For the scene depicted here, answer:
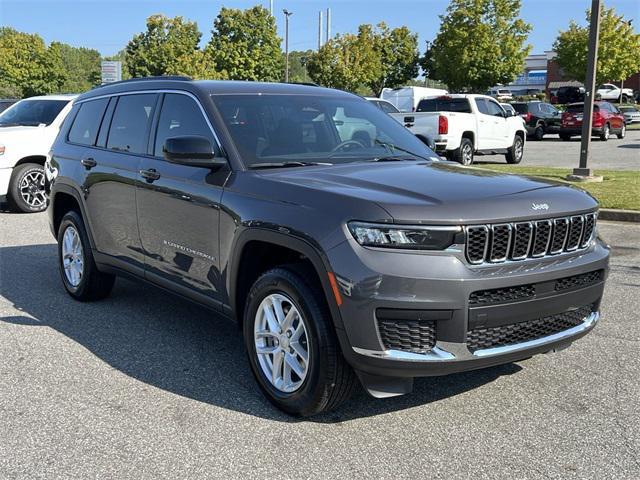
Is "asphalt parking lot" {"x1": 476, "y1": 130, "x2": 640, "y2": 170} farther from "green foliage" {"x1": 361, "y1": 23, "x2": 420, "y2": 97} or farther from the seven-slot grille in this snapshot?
"green foliage" {"x1": 361, "y1": 23, "x2": 420, "y2": 97}

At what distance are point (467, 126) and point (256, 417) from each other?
1471 centimetres

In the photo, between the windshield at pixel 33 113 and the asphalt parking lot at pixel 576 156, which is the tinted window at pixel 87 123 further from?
the asphalt parking lot at pixel 576 156

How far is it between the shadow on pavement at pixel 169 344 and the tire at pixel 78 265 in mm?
115

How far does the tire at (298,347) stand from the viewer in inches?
136

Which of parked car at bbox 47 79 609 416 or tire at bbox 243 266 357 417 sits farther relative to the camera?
tire at bbox 243 266 357 417

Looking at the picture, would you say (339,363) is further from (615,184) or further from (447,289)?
(615,184)

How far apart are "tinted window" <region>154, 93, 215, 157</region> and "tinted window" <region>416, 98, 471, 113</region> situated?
1442 centimetres

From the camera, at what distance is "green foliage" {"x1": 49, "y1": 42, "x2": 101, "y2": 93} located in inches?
3969

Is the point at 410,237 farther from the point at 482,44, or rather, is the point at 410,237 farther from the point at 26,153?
the point at 482,44

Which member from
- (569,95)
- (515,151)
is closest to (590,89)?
(515,151)

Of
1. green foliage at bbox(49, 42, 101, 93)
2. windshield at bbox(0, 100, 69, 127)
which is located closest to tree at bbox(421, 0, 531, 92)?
windshield at bbox(0, 100, 69, 127)

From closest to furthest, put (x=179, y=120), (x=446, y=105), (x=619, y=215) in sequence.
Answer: (x=179, y=120)
(x=619, y=215)
(x=446, y=105)

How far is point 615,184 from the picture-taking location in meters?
12.6

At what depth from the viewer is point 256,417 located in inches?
147
